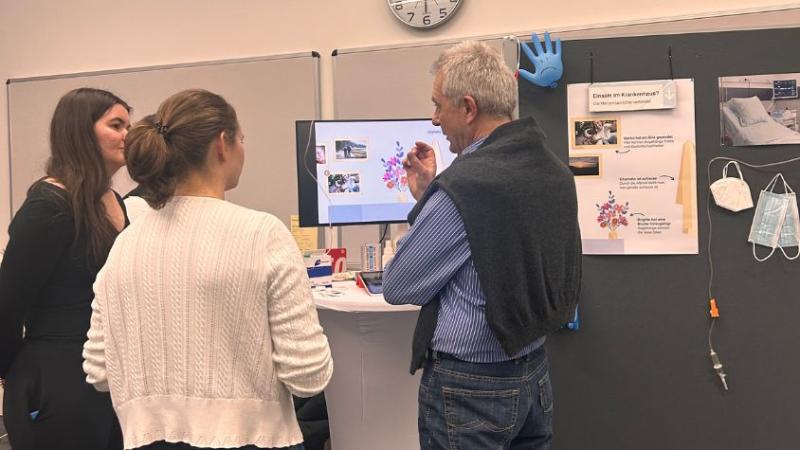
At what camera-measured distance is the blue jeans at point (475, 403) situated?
113 centimetres

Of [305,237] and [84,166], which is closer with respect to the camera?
[84,166]

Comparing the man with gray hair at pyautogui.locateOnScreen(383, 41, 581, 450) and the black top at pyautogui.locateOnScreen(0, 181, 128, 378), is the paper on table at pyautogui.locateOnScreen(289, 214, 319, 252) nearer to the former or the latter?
the black top at pyautogui.locateOnScreen(0, 181, 128, 378)

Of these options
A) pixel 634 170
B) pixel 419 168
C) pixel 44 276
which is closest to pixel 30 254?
pixel 44 276

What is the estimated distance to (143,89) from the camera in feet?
10.6

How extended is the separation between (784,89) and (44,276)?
2181 mm

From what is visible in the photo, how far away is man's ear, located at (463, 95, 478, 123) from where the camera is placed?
1.20 metres

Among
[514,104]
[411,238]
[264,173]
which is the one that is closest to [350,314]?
[411,238]

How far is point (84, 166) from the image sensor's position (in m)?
1.30

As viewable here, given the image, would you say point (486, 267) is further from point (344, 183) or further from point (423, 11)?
point (423, 11)

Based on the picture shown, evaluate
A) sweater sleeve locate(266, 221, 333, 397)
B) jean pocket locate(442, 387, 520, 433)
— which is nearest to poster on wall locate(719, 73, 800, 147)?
jean pocket locate(442, 387, 520, 433)

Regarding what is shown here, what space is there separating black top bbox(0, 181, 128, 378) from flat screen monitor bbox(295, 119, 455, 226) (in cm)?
88

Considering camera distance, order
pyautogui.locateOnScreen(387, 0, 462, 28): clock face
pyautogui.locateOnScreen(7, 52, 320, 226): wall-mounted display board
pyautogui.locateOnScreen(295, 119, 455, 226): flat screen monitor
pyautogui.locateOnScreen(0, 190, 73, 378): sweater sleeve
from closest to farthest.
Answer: pyautogui.locateOnScreen(0, 190, 73, 378): sweater sleeve, pyautogui.locateOnScreen(295, 119, 455, 226): flat screen monitor, pyautogui.locateOnScreen(387, 0, 462, 28): clock face, pyautogui.locateOnScreen(7, 52, 320, 226): wall-mounted display board

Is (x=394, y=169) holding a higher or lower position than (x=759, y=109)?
lower

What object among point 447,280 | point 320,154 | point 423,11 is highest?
point 423,11
